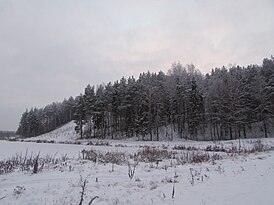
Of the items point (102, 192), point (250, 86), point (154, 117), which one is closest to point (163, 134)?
point (154, 117)

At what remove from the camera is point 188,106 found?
5619cm

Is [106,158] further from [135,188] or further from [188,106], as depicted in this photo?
[188,106]

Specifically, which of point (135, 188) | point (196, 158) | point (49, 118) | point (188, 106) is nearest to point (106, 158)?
point (196, 158)

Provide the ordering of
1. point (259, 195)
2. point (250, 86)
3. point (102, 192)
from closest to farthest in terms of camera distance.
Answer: point (259, 195), point (102, 192), point (250, 86)

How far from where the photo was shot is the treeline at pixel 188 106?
48.8m

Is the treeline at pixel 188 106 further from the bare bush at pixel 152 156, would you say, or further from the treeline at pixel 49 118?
the treeline at pixel 49 118

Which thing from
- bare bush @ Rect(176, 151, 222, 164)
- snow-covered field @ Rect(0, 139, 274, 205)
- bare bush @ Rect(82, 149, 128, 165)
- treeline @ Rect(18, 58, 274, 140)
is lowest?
snow-covered field @ Rect(0, 139, 274, 205)

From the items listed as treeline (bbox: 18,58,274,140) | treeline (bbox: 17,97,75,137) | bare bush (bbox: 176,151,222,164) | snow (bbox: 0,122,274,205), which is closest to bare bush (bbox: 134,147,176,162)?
bare bush (bbox: 176,151,222,164)

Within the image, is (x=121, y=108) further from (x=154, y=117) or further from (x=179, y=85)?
(x=179, y=85)

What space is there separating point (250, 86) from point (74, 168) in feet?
168

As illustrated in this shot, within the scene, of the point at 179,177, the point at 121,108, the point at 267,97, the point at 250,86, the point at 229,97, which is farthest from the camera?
the point at 121,108

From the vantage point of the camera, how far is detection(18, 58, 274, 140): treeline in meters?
48.8

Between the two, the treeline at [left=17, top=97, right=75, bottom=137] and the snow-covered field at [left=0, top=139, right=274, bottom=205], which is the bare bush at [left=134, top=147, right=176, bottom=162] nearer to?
the snow-covered field at [left=0, top=139, right=274, bottom=205]

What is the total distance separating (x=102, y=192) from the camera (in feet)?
23.9
